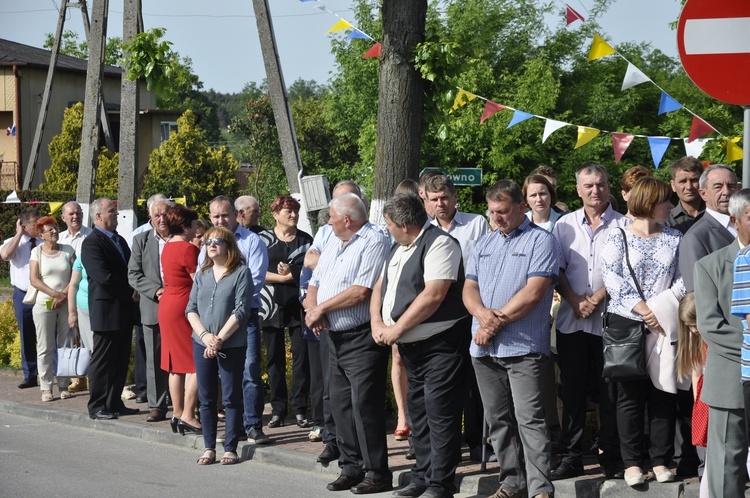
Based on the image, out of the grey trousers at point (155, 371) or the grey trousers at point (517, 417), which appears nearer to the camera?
the grey trousers at point (517, 417)

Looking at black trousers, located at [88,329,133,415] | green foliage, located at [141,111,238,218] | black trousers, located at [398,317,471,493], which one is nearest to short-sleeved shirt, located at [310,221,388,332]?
black trousers, located at [398,317,471,493]

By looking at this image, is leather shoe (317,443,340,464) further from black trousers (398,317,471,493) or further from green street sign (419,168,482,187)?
green street sign (419,168,482,187)

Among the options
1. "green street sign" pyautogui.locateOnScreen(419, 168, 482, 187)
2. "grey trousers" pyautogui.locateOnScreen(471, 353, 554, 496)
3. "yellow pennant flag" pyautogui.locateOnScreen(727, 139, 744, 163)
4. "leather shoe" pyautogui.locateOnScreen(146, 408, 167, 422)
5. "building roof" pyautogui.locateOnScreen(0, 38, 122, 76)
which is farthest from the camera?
"building roof" pyautogui.locateOnScreen(0, 38, 122, 76)

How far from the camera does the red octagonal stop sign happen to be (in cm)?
569

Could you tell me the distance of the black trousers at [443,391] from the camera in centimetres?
705

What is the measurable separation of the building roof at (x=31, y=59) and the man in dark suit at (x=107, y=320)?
108ft

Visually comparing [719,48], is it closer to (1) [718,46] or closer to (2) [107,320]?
(1) [718,46]

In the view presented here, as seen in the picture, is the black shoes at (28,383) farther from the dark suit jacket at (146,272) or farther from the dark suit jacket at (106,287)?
the dark suit jacket at (146,272)

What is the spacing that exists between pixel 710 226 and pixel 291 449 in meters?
3.99

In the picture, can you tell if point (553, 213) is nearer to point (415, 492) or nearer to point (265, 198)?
point (415, 492)

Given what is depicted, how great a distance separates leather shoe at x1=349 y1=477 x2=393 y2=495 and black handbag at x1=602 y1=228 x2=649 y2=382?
183 centimetres

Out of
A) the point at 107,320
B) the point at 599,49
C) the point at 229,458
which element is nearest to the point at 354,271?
the point at 229,458

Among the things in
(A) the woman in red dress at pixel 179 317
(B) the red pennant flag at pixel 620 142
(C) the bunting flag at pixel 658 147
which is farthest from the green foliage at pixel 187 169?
(A) the woman in red dress at pixel 179 317

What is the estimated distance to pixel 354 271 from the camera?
24.5ft
